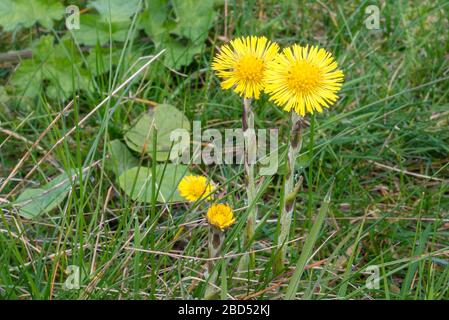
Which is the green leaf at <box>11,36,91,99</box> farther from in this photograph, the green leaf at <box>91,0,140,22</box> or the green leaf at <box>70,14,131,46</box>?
the green leaf at <box>91,0,140,22</box>

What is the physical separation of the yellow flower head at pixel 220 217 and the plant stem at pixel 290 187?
4.8 inches

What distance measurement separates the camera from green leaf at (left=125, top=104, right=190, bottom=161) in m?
1.98

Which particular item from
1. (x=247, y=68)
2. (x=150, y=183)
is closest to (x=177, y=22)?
(x=150, y=183)

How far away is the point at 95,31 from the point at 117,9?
0.34 ft

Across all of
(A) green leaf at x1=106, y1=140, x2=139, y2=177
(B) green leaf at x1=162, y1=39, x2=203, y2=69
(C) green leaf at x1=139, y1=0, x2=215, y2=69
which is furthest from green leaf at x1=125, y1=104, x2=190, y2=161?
(C) green leaf at x1=139, y1=0, x2=215, y2=69

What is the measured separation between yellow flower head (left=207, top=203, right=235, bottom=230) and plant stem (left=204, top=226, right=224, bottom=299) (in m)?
0.02

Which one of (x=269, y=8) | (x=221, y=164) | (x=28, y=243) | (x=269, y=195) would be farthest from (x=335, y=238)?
(x=269, y=8)

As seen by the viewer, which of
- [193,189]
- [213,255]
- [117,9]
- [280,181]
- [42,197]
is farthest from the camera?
[117,9]

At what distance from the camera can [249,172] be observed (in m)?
1.41

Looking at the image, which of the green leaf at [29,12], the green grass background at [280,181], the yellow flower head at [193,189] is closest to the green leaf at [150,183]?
the green grass background at [280,181]

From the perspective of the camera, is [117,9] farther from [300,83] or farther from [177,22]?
[300,83]

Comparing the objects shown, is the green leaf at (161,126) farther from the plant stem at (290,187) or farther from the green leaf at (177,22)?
the plant stem at (290,187)

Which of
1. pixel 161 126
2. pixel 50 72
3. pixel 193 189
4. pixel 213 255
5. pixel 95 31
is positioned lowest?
pixel 213 255

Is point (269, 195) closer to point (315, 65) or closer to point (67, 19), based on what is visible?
point (315, 65)
